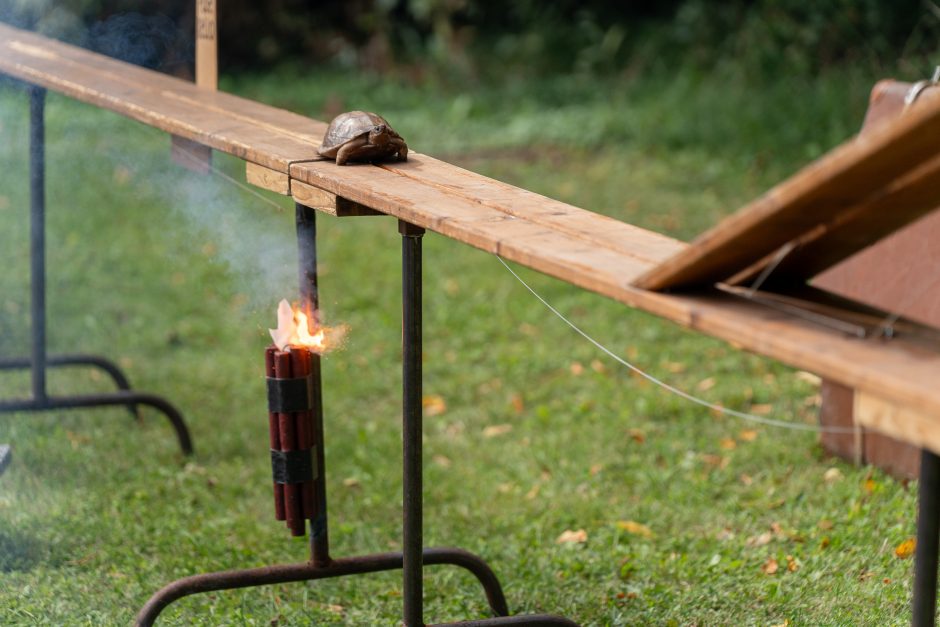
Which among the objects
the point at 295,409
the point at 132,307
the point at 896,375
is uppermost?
the point at 896,375

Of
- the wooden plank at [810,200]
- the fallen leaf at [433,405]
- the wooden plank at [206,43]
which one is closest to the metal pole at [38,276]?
the wooden plank at [206,43]

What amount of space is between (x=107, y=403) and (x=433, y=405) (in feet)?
4.44

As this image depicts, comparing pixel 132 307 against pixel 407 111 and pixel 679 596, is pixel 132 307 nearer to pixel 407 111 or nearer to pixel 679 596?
pixel 679 596

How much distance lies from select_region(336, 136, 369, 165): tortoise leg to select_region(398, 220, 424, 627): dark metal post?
0.88 ft

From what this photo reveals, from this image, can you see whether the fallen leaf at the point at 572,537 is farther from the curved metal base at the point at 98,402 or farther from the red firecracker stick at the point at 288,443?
the curved metal base at the point at 98,402

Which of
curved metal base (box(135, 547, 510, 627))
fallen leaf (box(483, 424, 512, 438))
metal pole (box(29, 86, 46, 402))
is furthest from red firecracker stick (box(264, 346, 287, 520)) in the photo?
fallen leaf (box(483, 424, 512, 438))

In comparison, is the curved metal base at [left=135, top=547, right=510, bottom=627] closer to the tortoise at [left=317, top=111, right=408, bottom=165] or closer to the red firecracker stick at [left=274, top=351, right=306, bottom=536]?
the red firecracker stick at [left=274, top=351, right=306, bottom=536]

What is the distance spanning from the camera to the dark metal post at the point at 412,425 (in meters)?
2.85

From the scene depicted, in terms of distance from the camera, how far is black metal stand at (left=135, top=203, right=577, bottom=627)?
9.45 ft

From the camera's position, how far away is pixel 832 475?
4320 mm

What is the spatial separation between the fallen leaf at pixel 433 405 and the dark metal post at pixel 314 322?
1.88 meters

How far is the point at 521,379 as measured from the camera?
217 inches

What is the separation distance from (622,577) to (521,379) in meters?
1.88

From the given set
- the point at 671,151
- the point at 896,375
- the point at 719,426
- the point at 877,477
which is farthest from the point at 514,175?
the point at 896,375
